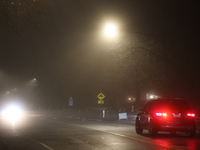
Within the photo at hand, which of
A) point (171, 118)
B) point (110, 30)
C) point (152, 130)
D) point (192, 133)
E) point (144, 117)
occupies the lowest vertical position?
point (192, 133)

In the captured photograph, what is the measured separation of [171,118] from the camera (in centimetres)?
1794

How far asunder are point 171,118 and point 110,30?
13850 mm

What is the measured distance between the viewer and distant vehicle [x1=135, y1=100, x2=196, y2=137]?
703 inches

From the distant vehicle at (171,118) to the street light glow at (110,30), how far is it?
12.6 meters

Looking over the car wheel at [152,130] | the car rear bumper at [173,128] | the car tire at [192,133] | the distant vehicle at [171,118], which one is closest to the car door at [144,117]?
the distant vehicle at [171,118]

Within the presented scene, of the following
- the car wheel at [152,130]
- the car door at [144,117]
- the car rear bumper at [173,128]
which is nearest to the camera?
the car rear bumper at [173,128]

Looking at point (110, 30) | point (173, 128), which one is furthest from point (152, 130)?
point (110, 30)

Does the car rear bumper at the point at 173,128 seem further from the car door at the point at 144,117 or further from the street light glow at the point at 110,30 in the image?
the street light glow at the point at 110,30

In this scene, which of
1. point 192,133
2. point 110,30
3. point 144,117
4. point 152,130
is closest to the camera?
point 152,130

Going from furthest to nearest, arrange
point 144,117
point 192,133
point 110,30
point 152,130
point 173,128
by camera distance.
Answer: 1. point 110,30
2. point 144,117
3. point 192,133
4. point 152,130
5. point 173,128

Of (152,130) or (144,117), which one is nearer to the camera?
(152,130)

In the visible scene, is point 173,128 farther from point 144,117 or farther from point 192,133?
point 144,117

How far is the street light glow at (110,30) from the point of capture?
30188 millimetres

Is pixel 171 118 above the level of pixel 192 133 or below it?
above
